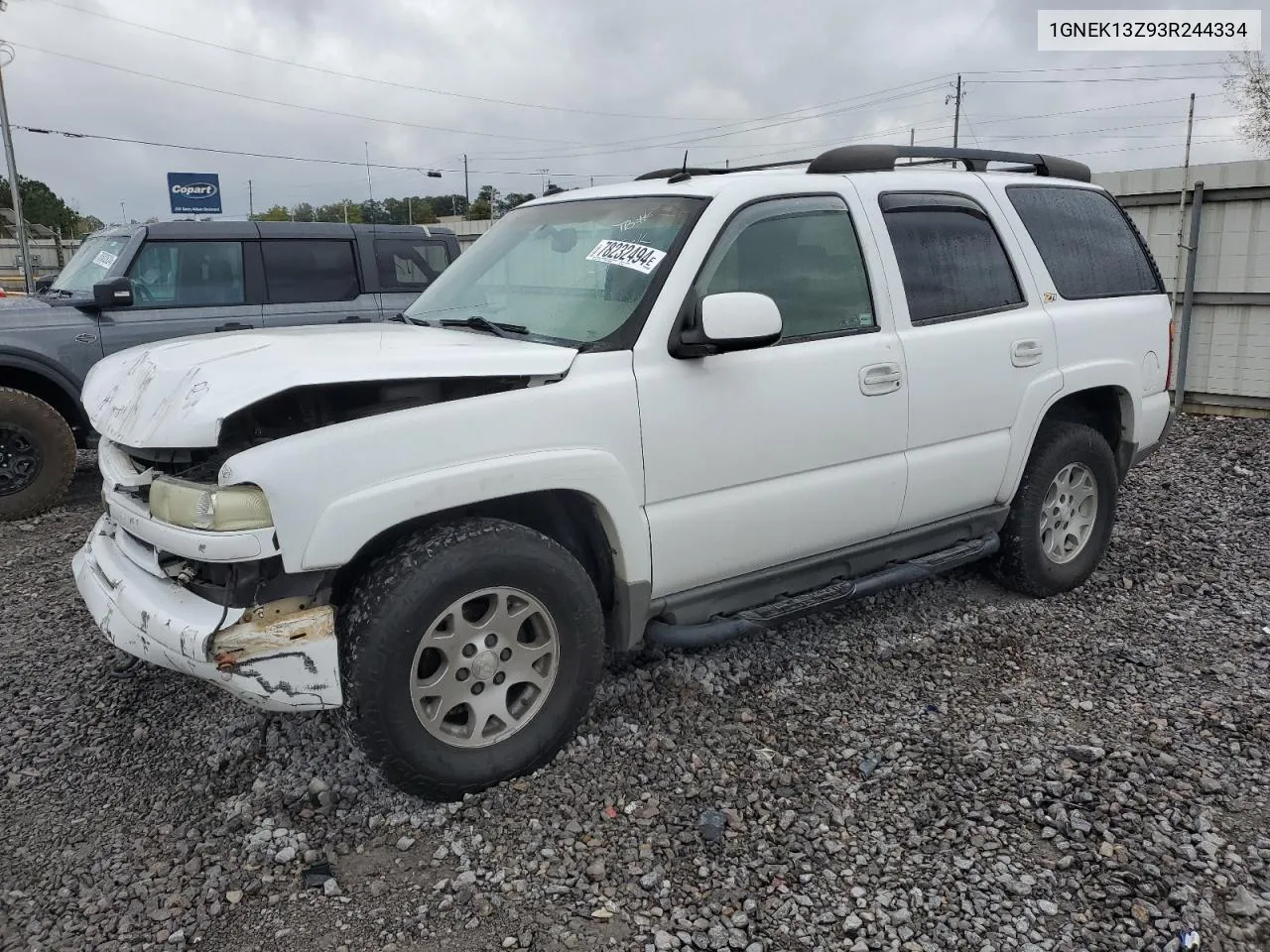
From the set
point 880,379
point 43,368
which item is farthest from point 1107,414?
point 43,368

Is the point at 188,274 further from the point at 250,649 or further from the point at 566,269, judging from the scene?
the point at 250,649

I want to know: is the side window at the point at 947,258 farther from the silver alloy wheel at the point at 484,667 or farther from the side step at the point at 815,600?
the silver alloy wheel at the point at 484,667

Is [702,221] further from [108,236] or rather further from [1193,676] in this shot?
[108,236]

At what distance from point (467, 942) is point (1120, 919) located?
1.66 meters

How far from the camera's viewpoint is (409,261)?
8328mm

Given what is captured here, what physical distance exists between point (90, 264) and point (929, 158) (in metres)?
6.50

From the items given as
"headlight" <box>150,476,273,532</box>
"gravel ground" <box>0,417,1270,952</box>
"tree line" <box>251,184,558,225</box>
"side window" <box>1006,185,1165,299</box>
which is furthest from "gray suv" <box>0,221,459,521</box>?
"tree line" <box>251,184,558,225</box>

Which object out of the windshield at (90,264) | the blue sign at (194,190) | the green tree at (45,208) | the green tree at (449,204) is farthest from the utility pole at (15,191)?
the green tree at (449,204)

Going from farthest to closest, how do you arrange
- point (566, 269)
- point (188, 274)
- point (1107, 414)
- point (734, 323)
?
point (188, 274) < point (1107, 414) < point (566, 269) < point (734, 323)

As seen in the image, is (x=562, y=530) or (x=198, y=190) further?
(x=198, y=190)

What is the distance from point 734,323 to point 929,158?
186 cm

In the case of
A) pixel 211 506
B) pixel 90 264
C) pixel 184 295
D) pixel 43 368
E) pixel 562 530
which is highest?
pixel 90 264

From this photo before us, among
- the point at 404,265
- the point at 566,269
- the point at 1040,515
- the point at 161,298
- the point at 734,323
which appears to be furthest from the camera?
the point at 404,265

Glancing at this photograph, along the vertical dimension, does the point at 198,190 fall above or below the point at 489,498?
above
